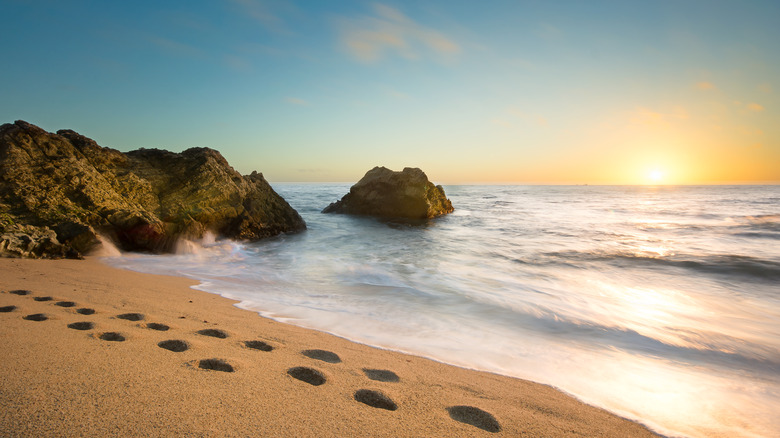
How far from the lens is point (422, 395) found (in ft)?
6.91

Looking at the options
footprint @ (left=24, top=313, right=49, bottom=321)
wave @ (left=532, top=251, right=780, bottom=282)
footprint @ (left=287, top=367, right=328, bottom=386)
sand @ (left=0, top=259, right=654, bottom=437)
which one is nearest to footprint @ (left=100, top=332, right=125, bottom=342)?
sand @ (left=0, top=259, right=654, bottom=437)

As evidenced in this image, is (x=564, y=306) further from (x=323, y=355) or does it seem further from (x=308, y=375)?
(x=308, y=375)

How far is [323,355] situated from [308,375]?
1.57ft

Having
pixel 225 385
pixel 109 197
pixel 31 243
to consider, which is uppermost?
pixel 109 197

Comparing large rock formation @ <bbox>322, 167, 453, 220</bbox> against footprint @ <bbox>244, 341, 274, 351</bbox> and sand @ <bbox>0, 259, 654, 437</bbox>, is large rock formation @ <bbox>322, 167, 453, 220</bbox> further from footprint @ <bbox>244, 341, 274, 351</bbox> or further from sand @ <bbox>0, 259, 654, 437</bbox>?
footprint @ <bbox>244, 341, 274, 351</bbox>

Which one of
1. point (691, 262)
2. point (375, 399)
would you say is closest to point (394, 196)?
point (691, 262)

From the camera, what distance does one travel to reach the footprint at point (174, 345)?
2289mm

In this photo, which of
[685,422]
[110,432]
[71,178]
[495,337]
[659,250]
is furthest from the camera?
[659,250]

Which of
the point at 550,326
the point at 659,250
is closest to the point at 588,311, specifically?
the point at 550,326

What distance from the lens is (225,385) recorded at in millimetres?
1832

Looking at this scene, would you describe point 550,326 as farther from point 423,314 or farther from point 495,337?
point 423,314

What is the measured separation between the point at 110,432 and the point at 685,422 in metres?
3.14

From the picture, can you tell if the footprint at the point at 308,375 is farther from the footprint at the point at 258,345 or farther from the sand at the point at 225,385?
the footprint at the point at 258,345

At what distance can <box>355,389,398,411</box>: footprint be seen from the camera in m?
1.89
